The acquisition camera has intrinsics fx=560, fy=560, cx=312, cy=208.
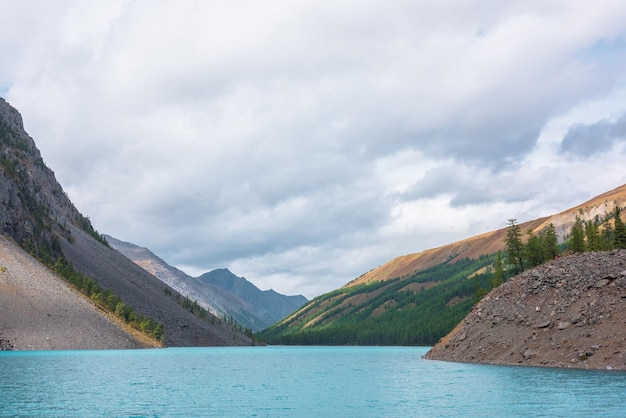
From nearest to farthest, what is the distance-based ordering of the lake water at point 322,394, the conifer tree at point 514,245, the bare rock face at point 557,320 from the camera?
1. the lake water at point 322,394
2. the bare rock face at point 557,320
3. the conifer tree at point 514,245

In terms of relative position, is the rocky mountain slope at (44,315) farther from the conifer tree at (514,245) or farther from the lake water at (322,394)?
the conifer tree at (514,245)

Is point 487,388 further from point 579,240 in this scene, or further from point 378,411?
point 579,240

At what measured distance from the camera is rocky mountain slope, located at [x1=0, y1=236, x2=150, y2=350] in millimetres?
158000

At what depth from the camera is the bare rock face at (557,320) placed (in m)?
83.7

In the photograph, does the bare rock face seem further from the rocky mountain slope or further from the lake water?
the rocky mountain slope

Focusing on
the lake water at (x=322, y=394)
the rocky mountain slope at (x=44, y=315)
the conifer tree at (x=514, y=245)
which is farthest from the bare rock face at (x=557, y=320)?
the rocky mountain slope at (x=44, y=315)

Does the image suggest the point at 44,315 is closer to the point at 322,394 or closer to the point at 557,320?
the point at 322,394

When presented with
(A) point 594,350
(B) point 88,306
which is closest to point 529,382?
(A) point 594,350

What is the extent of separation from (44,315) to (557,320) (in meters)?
143

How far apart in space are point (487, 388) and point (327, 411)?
2377 cm

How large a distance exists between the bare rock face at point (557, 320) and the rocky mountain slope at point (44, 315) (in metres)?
113

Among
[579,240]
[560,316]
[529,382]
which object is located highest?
[579,240]

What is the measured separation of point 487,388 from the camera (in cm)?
6600

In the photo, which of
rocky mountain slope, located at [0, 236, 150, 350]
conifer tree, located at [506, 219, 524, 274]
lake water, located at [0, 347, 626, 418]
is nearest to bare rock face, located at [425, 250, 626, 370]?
lake water, located at [0, 347, 626, 418]
